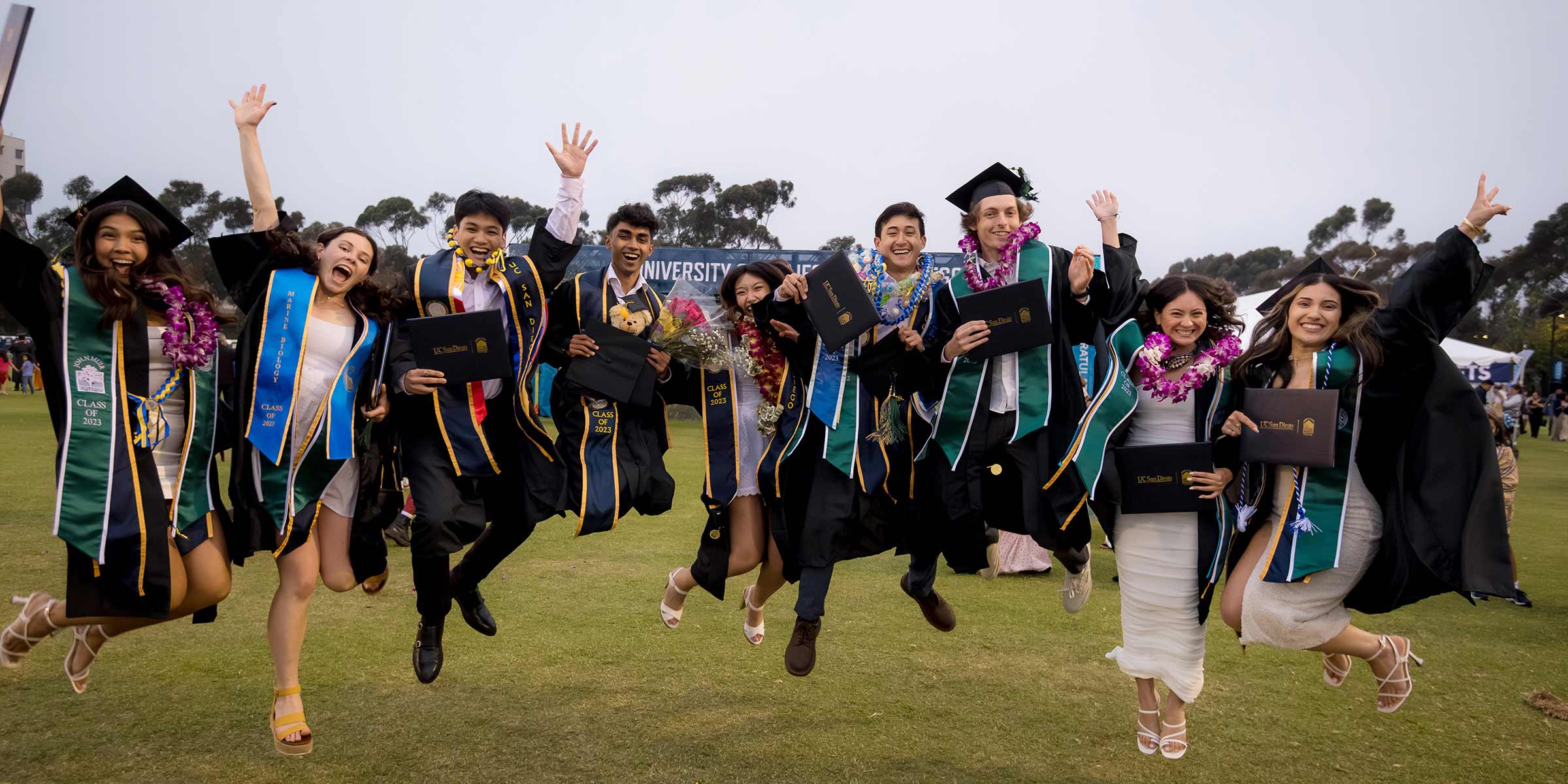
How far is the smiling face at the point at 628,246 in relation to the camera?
502 centimetres

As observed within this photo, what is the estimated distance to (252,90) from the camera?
14.7 ft

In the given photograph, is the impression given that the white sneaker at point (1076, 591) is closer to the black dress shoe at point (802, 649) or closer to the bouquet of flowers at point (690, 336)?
the black dress shoe at point (802, 649)

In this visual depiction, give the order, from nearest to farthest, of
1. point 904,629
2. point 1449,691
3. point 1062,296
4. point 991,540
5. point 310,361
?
point 310,361
point 1062,296
point 991,540
point 1449,691
point 904,629

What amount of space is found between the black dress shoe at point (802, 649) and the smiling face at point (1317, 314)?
244 centimetres

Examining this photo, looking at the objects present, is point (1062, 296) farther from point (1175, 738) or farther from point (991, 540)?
point (1175, 738)

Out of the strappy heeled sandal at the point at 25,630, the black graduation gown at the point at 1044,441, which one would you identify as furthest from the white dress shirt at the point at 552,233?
the strappy heeled sandal at the point at 25,630

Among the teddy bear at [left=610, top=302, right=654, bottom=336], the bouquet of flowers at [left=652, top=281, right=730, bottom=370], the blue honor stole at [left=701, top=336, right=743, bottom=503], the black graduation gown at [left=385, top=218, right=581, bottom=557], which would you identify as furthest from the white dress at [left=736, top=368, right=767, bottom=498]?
the black graduation gown at [left=385, top=218, right=581, bottom=557]

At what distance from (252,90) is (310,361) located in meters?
1.18

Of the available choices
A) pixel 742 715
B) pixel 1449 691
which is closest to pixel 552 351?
pixel 742 715

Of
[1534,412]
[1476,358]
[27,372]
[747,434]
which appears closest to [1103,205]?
[747,434]

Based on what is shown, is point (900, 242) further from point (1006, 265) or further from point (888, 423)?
point (888, 423)

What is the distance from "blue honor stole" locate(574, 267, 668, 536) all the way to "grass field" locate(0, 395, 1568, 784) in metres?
1.07

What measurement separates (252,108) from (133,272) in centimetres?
85

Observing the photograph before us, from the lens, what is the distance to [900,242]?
194 inches
